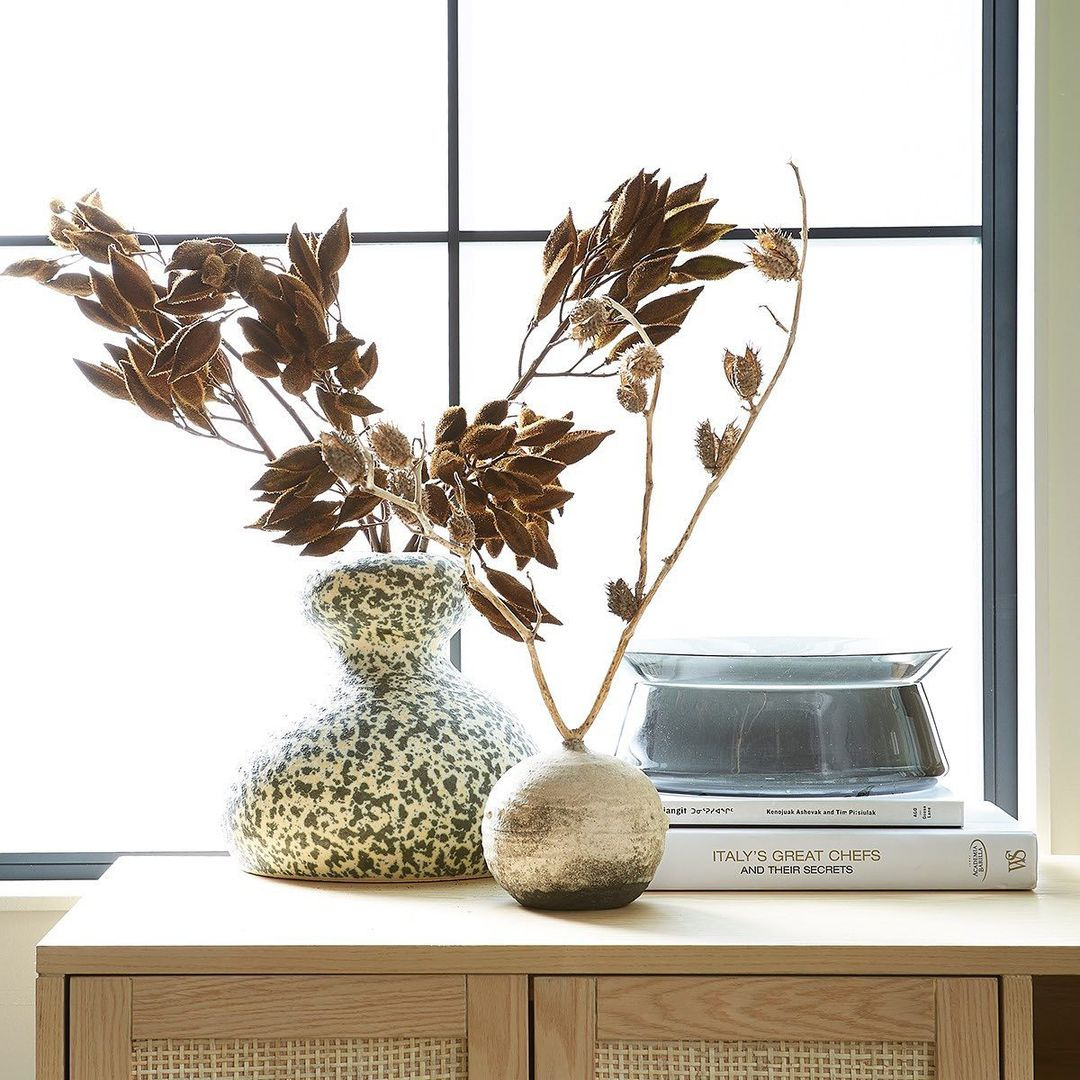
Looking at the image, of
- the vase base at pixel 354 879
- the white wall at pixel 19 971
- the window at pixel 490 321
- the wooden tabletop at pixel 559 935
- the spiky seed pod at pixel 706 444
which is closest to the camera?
the wooden tabletop at pixel 559 935

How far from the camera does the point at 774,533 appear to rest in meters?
1.59

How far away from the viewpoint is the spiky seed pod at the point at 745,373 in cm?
104

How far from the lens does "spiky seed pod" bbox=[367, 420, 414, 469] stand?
973 millimetres

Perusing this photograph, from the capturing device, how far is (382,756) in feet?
3.73

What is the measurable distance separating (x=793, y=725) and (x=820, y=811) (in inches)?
3.4

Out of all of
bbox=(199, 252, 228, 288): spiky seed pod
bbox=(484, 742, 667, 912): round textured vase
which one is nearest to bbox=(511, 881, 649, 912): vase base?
bbox=(484, 742, 667, 912): round textured vase

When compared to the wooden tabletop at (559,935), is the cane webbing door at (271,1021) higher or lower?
lower

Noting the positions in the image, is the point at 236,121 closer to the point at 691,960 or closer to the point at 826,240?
the point at 826,240

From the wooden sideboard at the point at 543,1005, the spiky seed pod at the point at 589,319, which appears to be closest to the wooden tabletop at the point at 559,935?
the wooden sideboard at the point at 543,1005

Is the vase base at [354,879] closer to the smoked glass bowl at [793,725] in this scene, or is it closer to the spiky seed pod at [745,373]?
the smoked glass bowl at [793,725]

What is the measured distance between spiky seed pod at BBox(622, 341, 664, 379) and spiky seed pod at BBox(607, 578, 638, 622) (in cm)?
→ 18

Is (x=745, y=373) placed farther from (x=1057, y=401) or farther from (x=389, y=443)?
(x=1057, y=401)

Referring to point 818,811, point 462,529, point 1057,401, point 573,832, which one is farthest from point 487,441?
point 1057,401

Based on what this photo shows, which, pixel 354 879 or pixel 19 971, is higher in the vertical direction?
pixel 354 879
